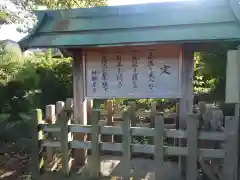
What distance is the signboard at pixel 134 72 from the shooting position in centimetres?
366

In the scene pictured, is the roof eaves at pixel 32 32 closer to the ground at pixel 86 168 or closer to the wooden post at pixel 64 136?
the wooden post at pixel 64 136

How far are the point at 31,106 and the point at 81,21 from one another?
3196 millimetres

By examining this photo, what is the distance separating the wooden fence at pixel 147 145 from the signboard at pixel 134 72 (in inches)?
19.9

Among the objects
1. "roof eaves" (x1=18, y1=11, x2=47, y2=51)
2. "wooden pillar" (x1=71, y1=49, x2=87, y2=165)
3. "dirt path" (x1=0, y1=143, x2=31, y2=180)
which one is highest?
"roof eaves" (x1=18, y1=11, x2=47, y2=51)

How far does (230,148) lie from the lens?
2996mm

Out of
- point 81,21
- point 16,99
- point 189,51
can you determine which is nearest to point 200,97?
point 189,51

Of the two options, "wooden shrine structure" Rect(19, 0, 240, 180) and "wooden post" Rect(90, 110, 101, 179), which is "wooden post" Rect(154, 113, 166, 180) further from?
"wooden post" Rect(90, 110, 101, 179)

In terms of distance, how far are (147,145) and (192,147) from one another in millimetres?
553

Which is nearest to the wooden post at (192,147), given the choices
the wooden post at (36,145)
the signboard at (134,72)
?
the signboard at (134,72)

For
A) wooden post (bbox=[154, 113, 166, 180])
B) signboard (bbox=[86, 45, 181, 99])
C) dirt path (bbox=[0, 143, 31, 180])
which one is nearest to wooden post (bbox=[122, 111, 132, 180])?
wooden post (bbox=[154, 113, 166, 180])

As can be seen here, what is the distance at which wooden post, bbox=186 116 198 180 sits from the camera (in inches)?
121

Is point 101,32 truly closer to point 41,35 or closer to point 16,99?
point 41,35

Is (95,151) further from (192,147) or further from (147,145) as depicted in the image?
(192,147)

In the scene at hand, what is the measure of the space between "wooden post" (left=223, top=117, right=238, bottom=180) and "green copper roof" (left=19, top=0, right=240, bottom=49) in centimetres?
101
